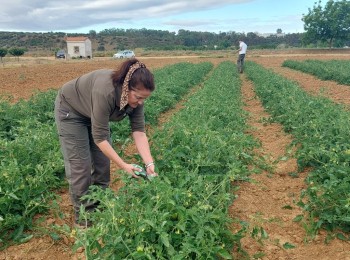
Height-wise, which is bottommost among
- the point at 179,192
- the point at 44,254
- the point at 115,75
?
the point at 44,254

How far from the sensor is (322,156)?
4426 millimetres

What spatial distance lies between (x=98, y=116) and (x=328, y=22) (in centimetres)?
5370

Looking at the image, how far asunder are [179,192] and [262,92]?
8123 millimetres

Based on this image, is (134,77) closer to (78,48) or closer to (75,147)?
(75,147)

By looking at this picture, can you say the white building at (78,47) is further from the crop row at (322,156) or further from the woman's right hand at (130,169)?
the woman's right hand at (130,169)

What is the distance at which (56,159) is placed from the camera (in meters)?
4.19

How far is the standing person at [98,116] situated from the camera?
8.89 feet

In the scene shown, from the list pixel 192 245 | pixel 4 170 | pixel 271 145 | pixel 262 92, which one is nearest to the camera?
pixel 192 245

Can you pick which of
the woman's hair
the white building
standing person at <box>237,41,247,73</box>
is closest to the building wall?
the white building

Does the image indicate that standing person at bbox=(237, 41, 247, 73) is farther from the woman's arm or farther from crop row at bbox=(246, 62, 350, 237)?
the woman's arm

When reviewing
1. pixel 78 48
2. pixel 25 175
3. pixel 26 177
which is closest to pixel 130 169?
pixel 26 177

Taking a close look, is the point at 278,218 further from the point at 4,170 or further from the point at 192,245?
the point at 4,170

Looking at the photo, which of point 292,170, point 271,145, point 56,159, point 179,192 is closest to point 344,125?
point 292,170

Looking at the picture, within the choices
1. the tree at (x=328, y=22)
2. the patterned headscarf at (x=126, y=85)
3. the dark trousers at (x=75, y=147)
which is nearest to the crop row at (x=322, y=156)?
the patterned headscarf at (x=126, y=85)
